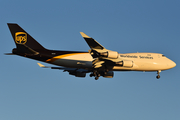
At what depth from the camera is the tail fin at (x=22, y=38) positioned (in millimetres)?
36969

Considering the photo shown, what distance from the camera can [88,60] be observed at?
122 feet

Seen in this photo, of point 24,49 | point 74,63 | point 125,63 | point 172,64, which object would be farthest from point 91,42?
point 172,64

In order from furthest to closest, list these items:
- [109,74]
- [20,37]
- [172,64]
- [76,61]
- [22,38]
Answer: [172,64] < [109,74] < [22,38] < [20,37] < [76,61]

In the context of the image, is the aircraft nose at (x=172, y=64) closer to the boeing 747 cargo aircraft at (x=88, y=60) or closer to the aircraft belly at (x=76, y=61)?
the boeing 747 cargo aircraft at (x=88, y=60)

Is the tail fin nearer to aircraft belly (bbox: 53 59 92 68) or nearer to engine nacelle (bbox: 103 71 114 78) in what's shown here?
aircraft belly (bbox: 53 59 92 68)

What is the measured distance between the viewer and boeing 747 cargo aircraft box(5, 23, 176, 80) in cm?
3431

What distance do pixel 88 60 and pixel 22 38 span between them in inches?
434

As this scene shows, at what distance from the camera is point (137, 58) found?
125 feet

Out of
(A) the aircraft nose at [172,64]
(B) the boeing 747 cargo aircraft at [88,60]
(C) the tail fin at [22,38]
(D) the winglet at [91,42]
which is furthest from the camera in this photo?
(A) the aircraft nose at [172,64]

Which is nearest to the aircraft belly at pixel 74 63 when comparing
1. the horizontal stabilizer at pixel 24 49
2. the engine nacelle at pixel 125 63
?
the horizontal stabilizer at pixel 24 49

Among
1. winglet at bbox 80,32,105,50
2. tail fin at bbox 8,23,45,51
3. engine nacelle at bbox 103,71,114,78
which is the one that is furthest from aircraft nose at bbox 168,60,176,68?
tail fin at bbox 8,23,45,51

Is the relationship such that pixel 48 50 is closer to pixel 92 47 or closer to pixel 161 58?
pixel 92 47

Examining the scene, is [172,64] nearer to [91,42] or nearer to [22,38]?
[91,42]

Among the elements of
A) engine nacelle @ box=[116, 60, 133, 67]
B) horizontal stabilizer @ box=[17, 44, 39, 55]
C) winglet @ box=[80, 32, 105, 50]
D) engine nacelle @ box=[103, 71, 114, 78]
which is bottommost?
engine nacelle @ box=[103, 71, 114, 78]
